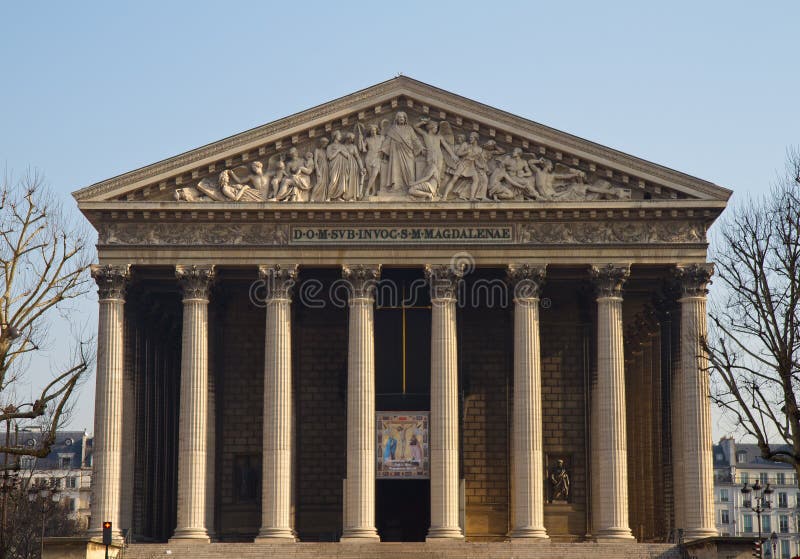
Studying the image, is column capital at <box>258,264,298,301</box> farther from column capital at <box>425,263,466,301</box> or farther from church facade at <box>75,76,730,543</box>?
column capital at <box>425,263,466,301</box>

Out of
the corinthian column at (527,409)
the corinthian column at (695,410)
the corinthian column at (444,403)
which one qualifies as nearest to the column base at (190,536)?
the corinthian column at (444,403)

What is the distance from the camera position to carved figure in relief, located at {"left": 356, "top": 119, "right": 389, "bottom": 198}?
2386 inches

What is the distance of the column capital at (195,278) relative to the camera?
2377 inches

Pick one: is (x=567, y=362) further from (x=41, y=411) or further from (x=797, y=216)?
(x=41, y=411)

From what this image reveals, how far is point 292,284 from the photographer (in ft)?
199

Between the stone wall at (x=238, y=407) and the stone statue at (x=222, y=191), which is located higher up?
the stone statue at (x=222, y=191)

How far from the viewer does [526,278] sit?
6034cm

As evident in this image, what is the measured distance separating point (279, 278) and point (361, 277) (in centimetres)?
332

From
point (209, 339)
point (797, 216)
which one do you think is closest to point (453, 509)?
point (209, 339)

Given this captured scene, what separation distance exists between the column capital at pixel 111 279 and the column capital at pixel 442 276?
478 inches

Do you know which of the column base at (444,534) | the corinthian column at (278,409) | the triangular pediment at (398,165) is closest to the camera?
the column base at (444,534)

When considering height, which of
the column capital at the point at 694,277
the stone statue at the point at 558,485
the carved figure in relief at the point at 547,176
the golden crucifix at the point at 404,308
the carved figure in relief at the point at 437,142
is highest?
the carved figure in relief at the point at 437,142

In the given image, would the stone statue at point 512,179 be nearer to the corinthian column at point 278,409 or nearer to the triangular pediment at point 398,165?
the triangular pediment at point 398,165

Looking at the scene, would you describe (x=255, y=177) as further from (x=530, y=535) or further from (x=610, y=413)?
(x=530, y=535)
